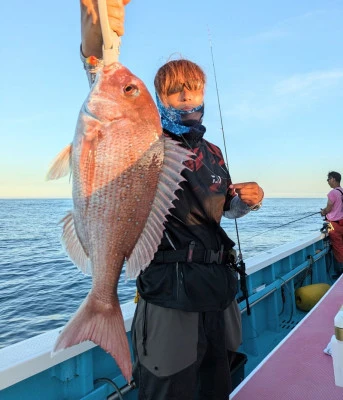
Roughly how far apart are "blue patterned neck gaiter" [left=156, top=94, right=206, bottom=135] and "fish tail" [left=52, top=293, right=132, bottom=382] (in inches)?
37.3

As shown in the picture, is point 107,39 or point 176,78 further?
point 176,78

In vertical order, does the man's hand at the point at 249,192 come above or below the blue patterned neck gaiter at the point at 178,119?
below

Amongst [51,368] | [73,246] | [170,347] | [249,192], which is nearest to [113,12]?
[73,246]

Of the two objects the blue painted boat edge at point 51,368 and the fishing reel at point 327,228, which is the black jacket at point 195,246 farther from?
the fishing reel at point 327,228

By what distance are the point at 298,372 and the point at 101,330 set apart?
5.01ft

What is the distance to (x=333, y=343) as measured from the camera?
1.72 m

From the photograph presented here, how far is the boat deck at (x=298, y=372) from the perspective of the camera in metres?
2.12

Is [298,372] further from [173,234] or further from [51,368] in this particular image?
[51,368]

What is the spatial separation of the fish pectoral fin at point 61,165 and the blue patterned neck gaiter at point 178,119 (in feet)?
2.01

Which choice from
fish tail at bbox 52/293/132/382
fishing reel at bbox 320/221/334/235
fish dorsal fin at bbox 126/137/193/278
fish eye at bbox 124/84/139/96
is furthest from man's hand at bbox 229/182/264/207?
fishing reel at bbox 320/221/334/235

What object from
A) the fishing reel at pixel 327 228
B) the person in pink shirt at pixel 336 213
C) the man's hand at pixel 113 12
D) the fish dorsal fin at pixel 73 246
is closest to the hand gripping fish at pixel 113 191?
the fish dorsal fin at pixel 73 246

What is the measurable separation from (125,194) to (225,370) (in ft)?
3.87

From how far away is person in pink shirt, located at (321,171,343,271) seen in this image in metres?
7.05

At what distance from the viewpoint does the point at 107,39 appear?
4.64 feet
